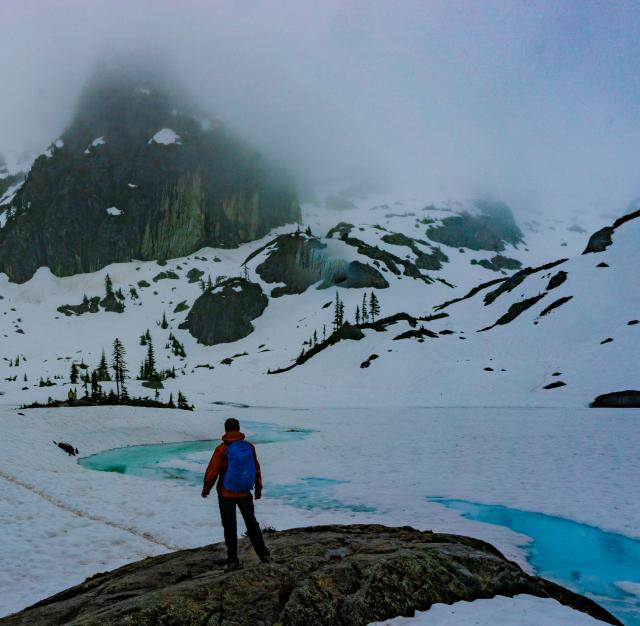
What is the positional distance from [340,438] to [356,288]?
462 ft

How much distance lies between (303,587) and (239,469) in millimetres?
2115

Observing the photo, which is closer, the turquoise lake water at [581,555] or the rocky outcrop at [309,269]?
the turquoise lake water at [581,555]

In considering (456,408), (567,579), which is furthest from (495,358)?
(567,579)

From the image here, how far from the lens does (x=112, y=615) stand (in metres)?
5.76

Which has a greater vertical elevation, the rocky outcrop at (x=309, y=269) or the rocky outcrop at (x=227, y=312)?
the rocky outcrop at (x=309, y=269)

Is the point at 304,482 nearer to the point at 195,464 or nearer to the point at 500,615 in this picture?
the point at 195,464

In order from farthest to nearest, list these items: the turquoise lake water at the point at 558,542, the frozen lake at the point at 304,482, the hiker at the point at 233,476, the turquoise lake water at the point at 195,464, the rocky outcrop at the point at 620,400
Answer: the rocky outcrop at the point at 620,400
the turquoise lake water at the point at 195,464
the frozen lake at the point at 304,482
the turquoise lake water at the point at 558,542
the hiker at the point at 233,476

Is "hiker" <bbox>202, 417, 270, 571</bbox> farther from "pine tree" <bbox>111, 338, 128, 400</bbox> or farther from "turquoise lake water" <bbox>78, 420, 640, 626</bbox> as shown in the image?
"pine tree" <bbox>111, 338, 128, 400</bbox>

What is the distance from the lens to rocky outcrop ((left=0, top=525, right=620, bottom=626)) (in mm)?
6074

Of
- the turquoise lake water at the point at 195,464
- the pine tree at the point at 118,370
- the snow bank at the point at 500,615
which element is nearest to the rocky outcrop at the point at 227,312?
the pine tree at the point at 118,370

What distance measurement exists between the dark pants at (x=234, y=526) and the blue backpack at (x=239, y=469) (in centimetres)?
24

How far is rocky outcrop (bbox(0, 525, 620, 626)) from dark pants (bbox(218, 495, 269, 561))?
0.27 m

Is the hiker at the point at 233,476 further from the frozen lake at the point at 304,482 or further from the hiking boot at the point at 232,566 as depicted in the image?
the frozen lake at the point at 304,482

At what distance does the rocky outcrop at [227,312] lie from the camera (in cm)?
16400
